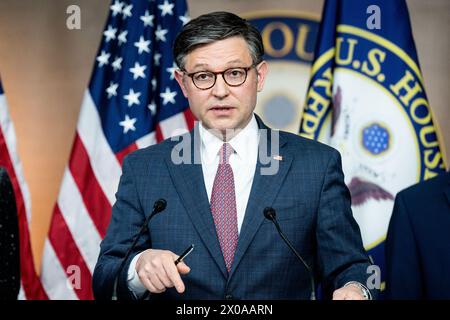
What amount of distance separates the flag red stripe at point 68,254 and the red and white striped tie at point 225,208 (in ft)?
4.48

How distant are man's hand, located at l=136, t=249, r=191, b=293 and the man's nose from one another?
1.77 ft

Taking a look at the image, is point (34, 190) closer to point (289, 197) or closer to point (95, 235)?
point (95, 235)

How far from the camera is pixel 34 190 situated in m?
3.55

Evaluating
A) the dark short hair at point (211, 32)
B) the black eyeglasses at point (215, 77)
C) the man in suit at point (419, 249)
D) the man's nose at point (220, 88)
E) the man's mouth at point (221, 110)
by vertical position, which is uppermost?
the dark short hair at point (211, 32)

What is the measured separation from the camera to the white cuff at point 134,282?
1.72 m

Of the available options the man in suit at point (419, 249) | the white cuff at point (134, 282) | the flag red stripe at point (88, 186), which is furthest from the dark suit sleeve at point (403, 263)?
the flag red stripe at point (88, 186)

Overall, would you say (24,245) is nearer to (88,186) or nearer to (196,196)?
(88,186)

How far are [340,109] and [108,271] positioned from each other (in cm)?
150

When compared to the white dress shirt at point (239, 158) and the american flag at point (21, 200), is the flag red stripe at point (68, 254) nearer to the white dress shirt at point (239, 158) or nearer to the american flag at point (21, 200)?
the american flag at point (21, 200)

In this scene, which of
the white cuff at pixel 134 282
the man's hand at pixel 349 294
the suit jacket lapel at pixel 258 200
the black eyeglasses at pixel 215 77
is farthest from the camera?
the black eyeglasses at pixel 215 77

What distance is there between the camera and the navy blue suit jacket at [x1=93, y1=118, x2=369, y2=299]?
1.82 m

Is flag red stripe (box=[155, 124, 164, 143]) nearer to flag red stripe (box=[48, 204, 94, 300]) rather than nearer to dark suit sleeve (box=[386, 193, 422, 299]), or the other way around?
flag red stripe (box=[48, 204, 94, 300])
